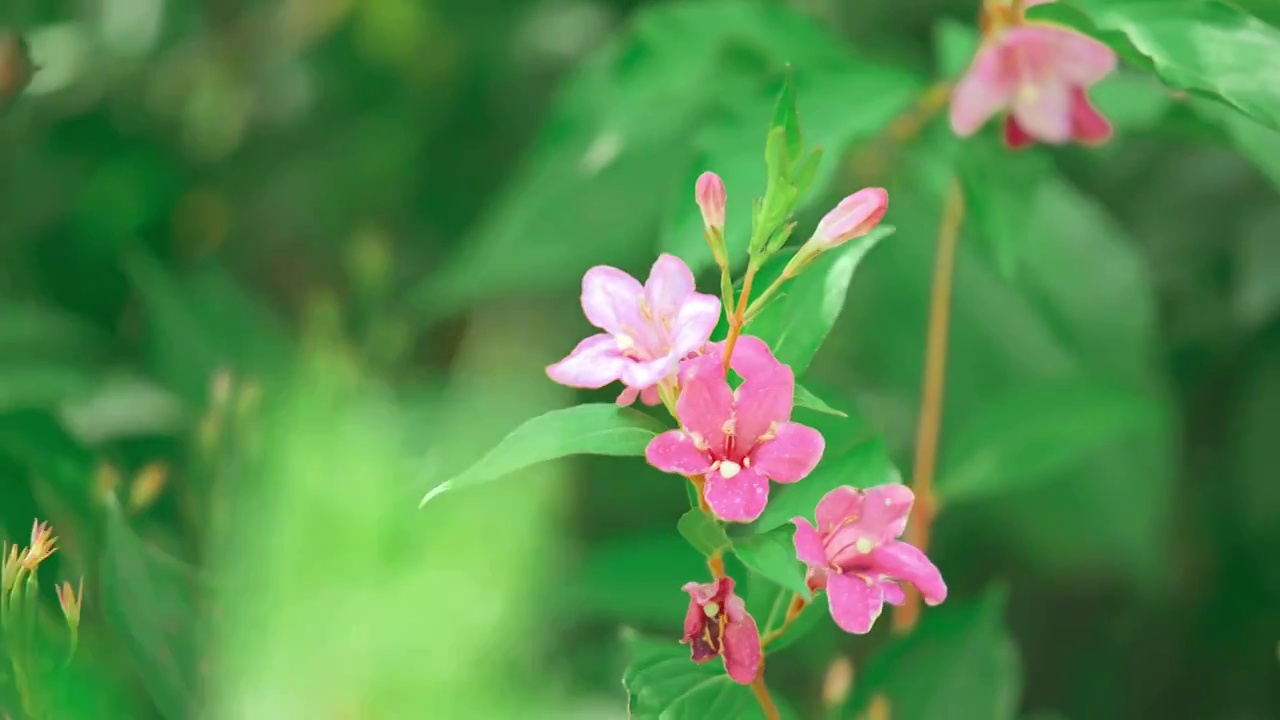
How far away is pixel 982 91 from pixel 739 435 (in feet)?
1.03

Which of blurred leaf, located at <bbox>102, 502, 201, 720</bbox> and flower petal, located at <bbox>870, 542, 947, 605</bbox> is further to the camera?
blurred leaf, located at <bbox>102, 502, 201, 720</bbox>

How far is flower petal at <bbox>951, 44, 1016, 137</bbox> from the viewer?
0.61 meters

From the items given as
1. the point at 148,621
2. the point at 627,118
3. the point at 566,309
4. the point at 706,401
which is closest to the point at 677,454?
the point at 706,401

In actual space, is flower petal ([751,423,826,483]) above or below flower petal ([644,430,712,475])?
below

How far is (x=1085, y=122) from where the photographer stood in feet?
1.98

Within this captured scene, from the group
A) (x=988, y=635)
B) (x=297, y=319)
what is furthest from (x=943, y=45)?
(x=297, y=319)

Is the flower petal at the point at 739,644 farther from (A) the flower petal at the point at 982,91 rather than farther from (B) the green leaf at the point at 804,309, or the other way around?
(A) the flower petal at the point at 982,91

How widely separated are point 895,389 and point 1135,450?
0.18 meters

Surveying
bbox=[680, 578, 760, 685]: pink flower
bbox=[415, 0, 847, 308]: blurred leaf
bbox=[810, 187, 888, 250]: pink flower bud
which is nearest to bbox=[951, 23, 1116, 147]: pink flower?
bbox=[415, 0, 847, 308]: blurred leaf

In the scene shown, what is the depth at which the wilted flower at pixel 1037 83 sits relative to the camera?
1.95ft

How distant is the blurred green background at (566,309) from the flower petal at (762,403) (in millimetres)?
82

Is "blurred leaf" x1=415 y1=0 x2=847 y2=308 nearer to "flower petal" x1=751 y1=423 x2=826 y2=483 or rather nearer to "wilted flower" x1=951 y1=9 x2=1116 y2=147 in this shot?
"wilted flower" x1=951 y1=9 x2=1116 y2=147

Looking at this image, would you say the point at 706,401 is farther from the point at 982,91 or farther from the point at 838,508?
the point at 982,91

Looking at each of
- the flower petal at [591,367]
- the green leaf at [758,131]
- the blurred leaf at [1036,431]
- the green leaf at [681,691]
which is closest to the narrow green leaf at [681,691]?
the green leaf at [681,691]
